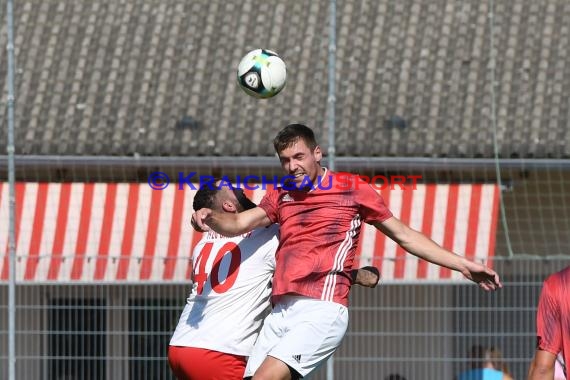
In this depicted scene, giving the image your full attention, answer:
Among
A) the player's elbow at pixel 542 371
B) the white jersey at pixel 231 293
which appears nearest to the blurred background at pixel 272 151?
the white jersey at pixel 231 293

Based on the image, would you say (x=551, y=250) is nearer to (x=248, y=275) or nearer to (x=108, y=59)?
(x=248, y=275)

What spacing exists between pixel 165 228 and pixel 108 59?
360 inches

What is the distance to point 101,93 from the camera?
20031 mm

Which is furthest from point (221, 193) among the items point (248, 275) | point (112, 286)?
point (112, 286)

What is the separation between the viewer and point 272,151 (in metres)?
18.5

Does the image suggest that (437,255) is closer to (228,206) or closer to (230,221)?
(230,221)

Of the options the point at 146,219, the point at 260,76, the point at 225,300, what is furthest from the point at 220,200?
the point at 146,219

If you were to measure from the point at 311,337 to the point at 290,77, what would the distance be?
13.1 metres

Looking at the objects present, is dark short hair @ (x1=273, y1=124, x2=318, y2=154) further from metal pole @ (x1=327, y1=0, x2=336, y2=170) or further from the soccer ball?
metal pole @ (x1=327, y1=0, x2=336, y2=170)

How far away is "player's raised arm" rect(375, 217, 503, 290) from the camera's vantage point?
7105mm

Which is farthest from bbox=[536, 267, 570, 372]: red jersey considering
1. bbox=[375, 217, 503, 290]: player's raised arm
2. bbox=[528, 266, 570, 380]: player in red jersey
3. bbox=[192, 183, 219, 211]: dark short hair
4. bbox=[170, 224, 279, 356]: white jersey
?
bbox=[192, 183, 219, 211]: dark short hair

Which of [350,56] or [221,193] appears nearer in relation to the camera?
[221,193]

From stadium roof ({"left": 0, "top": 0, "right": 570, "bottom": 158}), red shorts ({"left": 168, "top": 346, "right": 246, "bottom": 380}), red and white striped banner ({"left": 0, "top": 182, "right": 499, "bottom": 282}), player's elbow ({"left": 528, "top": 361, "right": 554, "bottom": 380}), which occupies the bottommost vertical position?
player's elbow ({"left": 528, "top": 361, "right": 554, "bottom": 380})

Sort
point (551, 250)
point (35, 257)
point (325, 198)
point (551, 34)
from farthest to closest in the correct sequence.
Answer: point (551, 34)
point (551, 250)
point (35, 257)
point (325, 198)
